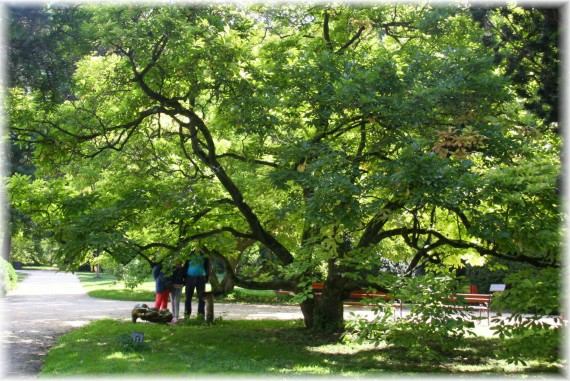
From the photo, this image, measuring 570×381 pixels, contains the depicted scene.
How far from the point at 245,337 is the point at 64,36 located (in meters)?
6.36

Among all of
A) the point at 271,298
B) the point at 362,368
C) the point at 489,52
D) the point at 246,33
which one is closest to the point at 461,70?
the point at 489,52

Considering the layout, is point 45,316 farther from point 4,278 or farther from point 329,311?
point 329,311

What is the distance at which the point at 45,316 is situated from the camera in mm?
15766

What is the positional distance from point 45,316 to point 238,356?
26.0 ft

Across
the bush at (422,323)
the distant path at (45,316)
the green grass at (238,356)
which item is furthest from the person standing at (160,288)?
the bush at (422,323)

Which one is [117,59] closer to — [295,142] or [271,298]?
[295,142]

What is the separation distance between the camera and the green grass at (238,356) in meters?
8.45

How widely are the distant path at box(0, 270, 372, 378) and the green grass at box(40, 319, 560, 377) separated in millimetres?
402

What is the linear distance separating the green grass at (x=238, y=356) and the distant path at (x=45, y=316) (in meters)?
0.40

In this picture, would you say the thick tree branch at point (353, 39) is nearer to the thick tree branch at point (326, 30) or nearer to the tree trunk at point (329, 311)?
the thick tree branch at point (326, 30)

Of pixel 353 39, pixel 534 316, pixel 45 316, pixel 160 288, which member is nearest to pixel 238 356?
pixel 534 316

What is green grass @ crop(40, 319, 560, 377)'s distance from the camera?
8.45 meters

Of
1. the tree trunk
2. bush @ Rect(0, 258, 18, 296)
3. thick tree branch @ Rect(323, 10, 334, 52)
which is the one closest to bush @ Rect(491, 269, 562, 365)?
the tree trunk

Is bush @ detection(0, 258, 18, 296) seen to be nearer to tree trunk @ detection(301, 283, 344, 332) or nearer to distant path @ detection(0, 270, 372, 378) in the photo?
distant path @ detection(0, 270, 372, 378)
